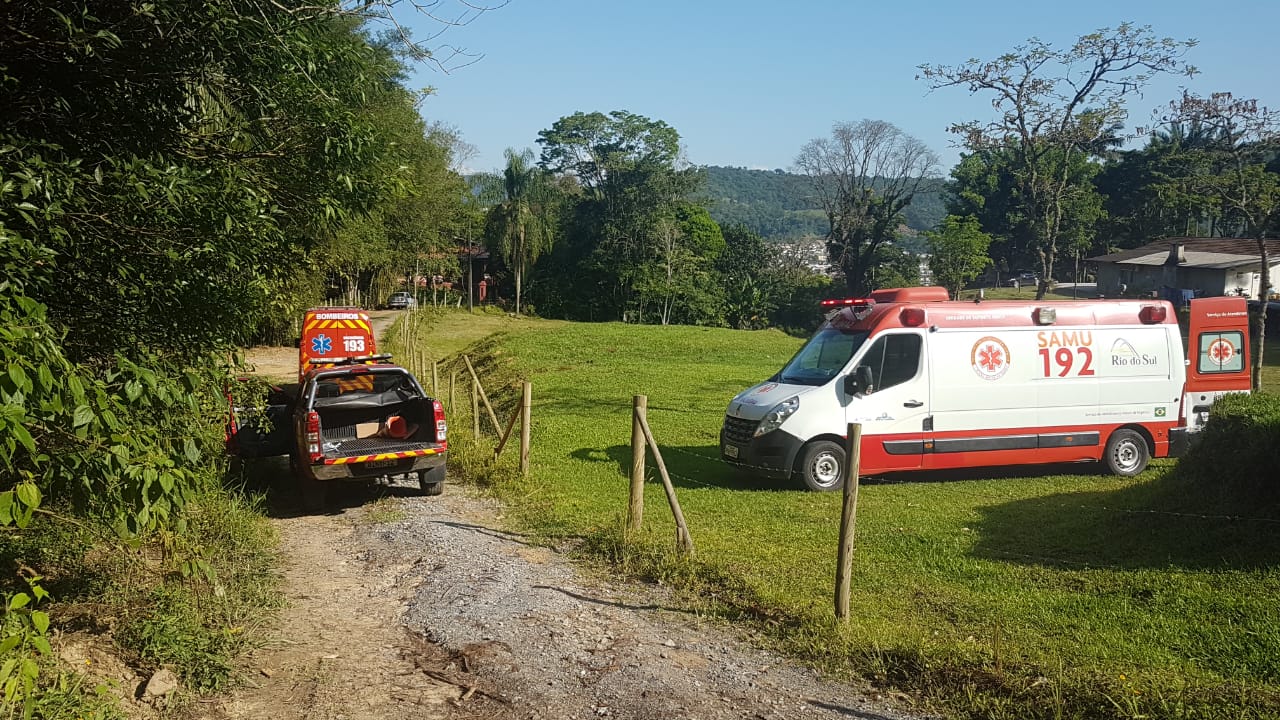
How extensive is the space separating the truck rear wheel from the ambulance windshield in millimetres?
4595

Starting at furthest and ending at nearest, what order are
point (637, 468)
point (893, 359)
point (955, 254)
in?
point (955, 254) → point (893, 359) → point (637, 468)

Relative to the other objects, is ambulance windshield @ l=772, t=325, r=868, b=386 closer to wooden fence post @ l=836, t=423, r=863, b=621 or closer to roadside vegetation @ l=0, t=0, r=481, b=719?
wooden fence post @ l=836, t=423, r=863, b=621

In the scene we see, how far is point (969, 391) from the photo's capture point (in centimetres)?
1241

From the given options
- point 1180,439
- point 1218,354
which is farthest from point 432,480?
point 1218,354

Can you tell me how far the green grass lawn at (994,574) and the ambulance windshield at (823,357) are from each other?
4.71 feet

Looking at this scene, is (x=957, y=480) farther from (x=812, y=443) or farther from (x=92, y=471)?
(x=92, y=471)

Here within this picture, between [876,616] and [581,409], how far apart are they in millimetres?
12938

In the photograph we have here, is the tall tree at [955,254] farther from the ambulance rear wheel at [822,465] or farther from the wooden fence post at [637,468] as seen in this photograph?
the wooden fence post at [637,468]

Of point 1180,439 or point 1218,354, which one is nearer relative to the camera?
point 1180,439

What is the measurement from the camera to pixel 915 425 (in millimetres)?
12258

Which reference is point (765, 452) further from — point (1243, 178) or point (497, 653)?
point (1243, 178)

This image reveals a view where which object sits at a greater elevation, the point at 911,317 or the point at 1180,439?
the point at 911,317

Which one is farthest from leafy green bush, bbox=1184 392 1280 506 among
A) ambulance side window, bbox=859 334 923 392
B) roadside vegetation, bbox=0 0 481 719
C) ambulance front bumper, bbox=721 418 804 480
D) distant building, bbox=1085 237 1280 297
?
distant building, bbox=1085 237 1280 297

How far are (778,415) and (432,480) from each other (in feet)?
13.8
